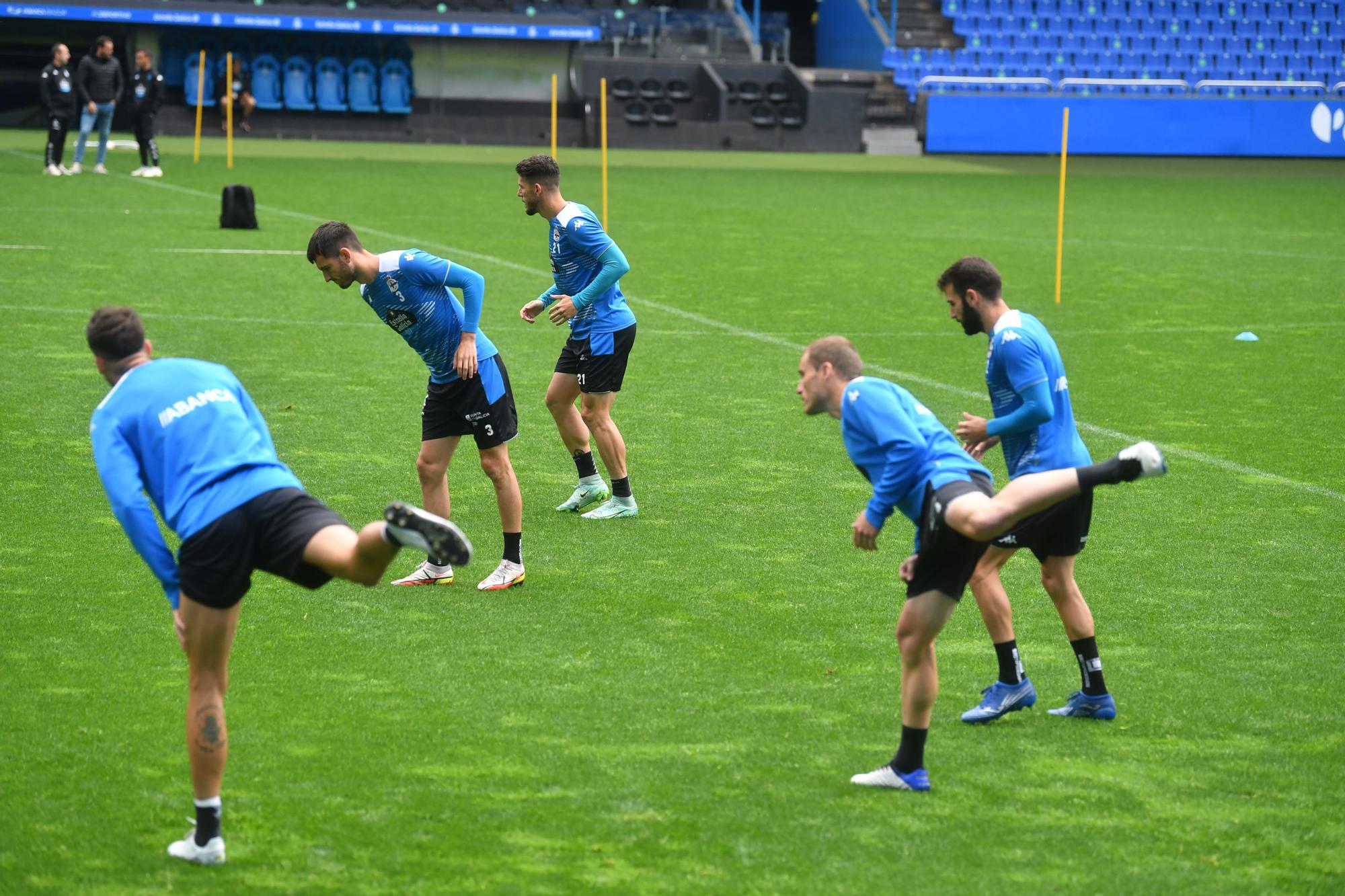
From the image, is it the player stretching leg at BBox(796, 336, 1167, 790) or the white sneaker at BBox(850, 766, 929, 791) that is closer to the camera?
the player stretching leg at BBox(796, 336, 1167, 790)

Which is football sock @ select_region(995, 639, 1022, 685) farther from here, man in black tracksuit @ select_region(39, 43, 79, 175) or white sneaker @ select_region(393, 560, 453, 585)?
man in black tracksuit @ select_region(39, 43, 79, 175)

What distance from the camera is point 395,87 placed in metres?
43.4

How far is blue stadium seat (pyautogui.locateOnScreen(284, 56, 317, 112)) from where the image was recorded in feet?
139

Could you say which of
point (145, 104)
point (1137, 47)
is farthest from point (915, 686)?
point (1137, 47)

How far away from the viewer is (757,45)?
4594 centimetres

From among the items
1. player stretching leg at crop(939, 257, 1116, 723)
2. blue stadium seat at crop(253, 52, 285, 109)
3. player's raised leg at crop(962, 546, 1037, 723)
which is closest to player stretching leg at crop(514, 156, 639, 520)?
player stretching leg at crop(939, 257, 1116, 723)

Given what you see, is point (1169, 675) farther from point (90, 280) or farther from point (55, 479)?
point (90, 280)

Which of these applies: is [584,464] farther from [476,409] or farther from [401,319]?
[401,319]

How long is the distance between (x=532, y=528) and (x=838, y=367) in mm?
4356

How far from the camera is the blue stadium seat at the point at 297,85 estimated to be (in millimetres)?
42469

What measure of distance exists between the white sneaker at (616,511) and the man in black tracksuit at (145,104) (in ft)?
72.4

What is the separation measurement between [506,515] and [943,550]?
3.43 m

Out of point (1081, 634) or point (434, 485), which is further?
point (434, 485)

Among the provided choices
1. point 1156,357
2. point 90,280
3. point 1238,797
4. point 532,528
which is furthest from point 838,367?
point 90,280
